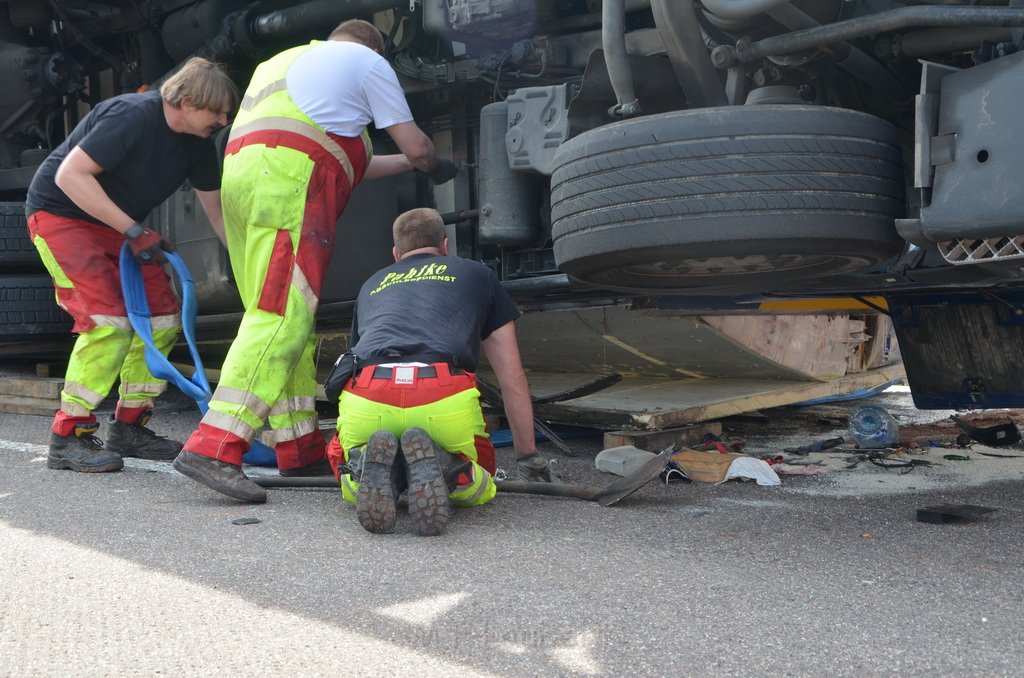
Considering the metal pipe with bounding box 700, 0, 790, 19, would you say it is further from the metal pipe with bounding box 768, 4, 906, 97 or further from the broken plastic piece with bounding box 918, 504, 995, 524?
the broken plastic piece with bounding box 918, 504, 995, 524

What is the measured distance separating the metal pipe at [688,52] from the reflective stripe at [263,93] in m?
1.47

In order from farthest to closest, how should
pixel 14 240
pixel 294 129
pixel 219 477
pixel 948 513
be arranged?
pixel 14 240 → pixel 294 129 → pixel 219 477 → pixel 948 513

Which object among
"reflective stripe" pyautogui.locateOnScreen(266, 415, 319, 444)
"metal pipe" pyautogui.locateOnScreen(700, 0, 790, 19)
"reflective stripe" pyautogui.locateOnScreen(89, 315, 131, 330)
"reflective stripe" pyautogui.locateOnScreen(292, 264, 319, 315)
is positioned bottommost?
"reflective stripe" pyautogui.locateOnScreen(266, 415, 319, 444)

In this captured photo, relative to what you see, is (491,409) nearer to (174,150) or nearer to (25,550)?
(174,150)

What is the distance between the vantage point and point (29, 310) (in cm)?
514

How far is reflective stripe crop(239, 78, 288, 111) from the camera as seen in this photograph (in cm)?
341

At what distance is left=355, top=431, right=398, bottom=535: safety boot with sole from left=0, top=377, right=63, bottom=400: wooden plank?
3468mm

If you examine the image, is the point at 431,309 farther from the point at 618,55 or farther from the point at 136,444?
the point at 136,444

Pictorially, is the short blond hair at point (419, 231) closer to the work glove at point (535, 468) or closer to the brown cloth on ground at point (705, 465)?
the work glove at point (535, 468)

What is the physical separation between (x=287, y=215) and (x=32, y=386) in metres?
3.18

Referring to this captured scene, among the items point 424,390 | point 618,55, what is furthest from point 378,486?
point 618,55

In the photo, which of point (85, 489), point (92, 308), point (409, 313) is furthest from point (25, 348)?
point (409, 313)

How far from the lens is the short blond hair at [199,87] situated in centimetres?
352

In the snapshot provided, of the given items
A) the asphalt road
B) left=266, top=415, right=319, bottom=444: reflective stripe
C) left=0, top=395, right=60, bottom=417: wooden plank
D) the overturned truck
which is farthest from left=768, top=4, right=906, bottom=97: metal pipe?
left=0, top=395, right=60, bottom=417: wooden plank
